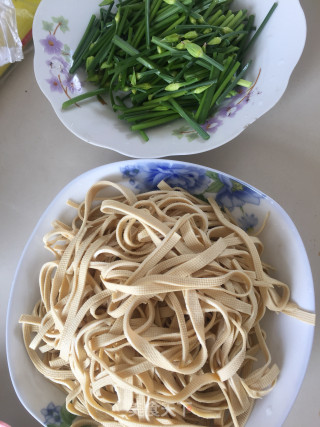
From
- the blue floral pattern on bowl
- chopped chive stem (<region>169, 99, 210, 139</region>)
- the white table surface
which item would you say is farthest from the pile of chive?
the blue floral pattern on bowl

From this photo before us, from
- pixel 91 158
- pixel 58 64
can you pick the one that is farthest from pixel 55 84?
pixel 91 158

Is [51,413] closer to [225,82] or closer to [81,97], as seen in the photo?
[81,97]

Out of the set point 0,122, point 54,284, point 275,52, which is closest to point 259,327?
point 54,284

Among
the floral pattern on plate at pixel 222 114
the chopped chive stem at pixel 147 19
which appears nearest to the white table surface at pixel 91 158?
the floral pattern on plate at pixel 222 114

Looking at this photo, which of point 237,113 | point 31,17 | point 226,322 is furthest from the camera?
point 31,17

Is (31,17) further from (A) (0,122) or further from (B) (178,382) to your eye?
(B) (178,382)

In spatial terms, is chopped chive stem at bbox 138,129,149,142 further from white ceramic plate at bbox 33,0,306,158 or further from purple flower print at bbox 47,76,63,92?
purple flower print at bbox 47,76,63,92

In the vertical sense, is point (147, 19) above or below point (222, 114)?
above
